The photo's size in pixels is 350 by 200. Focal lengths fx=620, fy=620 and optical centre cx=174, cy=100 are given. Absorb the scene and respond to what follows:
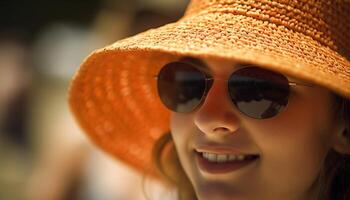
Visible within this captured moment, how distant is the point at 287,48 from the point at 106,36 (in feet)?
6.69

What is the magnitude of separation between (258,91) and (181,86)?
24cm

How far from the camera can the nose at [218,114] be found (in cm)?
142

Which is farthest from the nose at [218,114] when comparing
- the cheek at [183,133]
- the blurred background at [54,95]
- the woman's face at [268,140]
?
the blurred background at [54,95]

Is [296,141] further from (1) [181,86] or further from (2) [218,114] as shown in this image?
(1) [181,86]

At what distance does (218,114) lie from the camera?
1424mm

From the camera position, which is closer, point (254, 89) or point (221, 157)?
point (254, 89)

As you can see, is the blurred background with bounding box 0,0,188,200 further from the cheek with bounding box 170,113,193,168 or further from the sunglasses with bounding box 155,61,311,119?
the sunglasses with bounding box 155,61,311,119

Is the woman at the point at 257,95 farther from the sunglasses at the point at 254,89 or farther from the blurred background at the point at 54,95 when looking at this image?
the blurred background at the point at 54,95

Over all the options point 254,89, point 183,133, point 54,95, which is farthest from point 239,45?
point 54,95

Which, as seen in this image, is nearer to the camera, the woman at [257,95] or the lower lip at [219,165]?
the woman at [257,95]

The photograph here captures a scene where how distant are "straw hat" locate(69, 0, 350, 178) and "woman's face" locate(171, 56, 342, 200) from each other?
9 centimetres

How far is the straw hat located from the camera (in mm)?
1275

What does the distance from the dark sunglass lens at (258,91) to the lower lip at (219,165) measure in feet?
0.46

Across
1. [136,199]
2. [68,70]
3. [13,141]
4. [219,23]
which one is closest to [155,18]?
[136,199]
